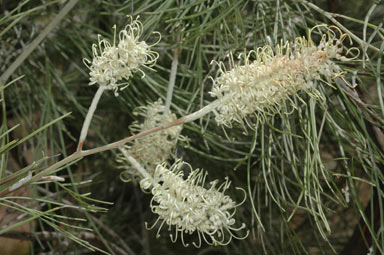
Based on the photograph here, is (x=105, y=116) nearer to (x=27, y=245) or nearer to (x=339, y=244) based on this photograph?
(x=27, y=245)

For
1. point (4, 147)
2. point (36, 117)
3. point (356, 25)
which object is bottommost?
point (356, 25)

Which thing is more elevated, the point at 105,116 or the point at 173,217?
the point at 173,217

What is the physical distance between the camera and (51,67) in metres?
0.63

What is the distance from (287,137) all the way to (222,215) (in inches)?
6.2

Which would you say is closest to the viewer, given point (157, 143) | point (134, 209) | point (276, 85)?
point (276, 85)

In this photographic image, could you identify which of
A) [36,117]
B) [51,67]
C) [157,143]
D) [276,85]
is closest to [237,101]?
[276,85]

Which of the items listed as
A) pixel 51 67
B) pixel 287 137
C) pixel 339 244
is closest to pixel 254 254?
pixel 339 244

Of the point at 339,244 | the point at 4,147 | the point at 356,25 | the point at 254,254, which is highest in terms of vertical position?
the point at 4,147

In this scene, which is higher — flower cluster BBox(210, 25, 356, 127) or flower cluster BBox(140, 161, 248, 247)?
flower cluster BBox(210, 25, 356, 127)

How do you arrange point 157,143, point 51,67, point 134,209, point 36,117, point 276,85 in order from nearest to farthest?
point 276,85 < point 157,143 < point 51,67 < point 36,117 < point 134,209

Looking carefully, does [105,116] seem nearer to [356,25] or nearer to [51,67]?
[51,67]

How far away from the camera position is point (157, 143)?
0.45m

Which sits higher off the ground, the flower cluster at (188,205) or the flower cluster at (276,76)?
the flower cluster at (276,76)

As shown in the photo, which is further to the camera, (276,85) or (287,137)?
(287,137)
